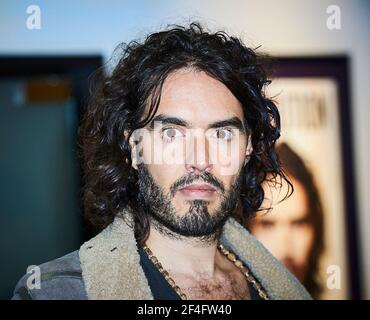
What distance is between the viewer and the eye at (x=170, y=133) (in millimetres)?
1040

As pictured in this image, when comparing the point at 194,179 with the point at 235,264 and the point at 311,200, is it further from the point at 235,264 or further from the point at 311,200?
the point at 311,200

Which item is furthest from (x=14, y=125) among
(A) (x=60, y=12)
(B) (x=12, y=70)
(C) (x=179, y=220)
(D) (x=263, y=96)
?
(D) (x=263, y=96)

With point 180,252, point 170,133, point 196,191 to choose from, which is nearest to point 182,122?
point 170,133

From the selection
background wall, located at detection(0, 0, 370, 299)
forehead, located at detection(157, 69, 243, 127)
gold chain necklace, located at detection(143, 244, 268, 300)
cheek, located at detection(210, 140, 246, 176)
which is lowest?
gold chain necklace, located at detection(143, 244, 268, 300)

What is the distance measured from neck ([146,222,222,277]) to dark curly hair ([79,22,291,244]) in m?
0.03

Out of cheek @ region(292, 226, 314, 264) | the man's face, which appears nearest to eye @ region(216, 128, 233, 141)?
the man's face

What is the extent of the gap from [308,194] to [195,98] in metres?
0.42

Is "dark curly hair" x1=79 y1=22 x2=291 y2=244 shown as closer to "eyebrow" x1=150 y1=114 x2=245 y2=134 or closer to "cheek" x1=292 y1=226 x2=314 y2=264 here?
"eyebrow" x1=150 y1=114 x2=245 y2=134

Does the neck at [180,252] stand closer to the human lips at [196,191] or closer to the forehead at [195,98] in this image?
the human lips at [196,191]

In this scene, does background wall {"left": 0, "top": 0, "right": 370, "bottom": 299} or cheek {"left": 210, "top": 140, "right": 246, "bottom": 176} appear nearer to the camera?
cheek {"left": 210, "top": 140, "right": 246, "bottom": 176}

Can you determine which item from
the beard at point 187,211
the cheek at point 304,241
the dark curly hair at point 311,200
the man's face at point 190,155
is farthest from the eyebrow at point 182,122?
the cheek at point 304,241

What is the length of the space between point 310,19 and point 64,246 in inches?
34.4

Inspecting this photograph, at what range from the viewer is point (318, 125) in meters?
1.25

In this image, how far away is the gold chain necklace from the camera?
1034mm
